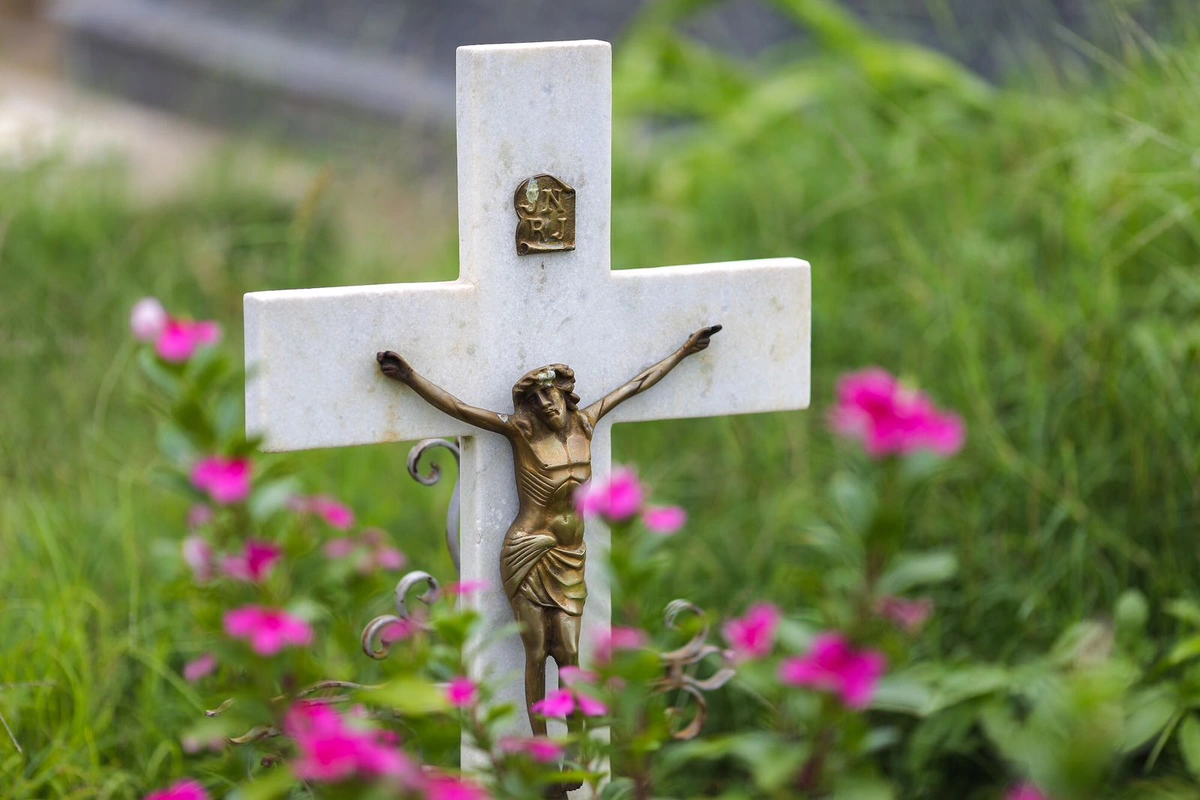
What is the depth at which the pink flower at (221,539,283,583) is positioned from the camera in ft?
4.35

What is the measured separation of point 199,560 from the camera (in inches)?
54.8

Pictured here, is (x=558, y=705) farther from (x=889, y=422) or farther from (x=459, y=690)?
(x=889, y=422)

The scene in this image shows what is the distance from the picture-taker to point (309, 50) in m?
7.77

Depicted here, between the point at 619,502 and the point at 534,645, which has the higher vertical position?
the point at 619,502

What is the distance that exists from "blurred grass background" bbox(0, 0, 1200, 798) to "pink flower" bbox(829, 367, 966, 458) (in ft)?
4.03

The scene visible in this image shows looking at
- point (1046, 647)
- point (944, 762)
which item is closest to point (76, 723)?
point (944, 762)

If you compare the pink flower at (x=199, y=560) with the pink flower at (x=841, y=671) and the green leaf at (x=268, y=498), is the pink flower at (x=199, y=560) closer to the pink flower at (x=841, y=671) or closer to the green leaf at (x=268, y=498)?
the green leaf at (x=268, y=498)

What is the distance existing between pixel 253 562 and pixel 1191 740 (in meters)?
1.30

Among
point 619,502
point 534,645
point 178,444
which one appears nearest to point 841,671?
point 619,502

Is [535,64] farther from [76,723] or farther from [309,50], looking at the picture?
[309,50]

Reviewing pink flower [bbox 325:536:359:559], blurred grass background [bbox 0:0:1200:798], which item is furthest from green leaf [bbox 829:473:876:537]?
pink flower [bbox 325:536:359:559]

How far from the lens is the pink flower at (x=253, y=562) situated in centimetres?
133

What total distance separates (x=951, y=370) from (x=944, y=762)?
0.90 metres

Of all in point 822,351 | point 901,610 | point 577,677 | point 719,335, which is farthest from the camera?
point 822,351
